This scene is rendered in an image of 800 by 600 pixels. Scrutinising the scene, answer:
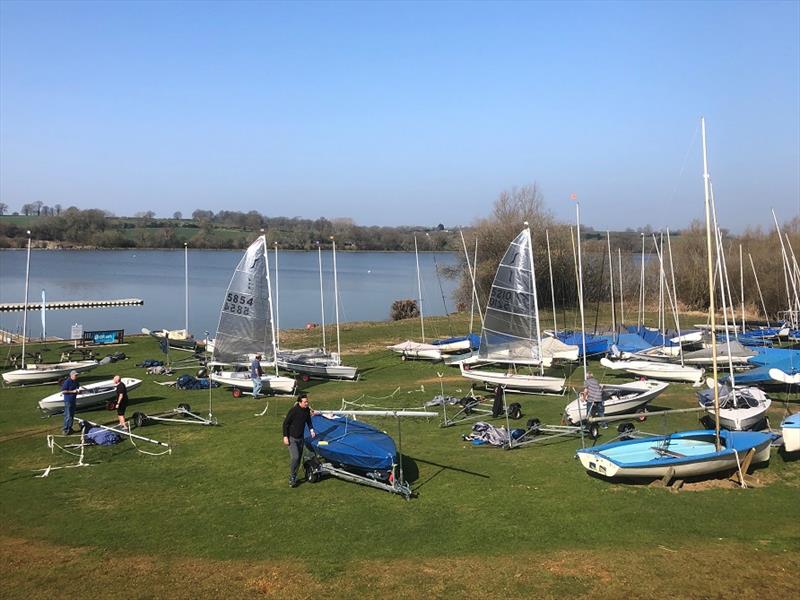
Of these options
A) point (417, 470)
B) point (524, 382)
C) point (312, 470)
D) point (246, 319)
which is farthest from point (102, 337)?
point (417, 470)

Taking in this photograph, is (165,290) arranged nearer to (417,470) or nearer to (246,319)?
(246,319)

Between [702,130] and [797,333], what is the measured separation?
2748 cm

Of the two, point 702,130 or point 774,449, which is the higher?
point 702,130

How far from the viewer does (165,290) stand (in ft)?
289

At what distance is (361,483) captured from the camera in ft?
46.3

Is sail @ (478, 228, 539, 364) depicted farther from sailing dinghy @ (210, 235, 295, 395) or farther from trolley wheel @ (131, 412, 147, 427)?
trolley wheel @ (131, 412, 147, 427)

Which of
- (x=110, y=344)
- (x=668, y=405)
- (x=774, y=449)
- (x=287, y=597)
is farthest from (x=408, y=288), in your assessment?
(x=287, y=597)

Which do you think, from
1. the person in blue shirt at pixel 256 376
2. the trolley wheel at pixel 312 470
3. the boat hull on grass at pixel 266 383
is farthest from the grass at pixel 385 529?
the boat hull on grass at pixel 266 383

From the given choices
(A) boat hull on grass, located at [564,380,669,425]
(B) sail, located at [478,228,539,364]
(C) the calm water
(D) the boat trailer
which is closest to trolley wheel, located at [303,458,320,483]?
(D) the boat trailer

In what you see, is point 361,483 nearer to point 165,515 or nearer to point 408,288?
point 165,515

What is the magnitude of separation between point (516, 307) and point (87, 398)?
16.2 meters

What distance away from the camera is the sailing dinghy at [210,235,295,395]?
25906mm

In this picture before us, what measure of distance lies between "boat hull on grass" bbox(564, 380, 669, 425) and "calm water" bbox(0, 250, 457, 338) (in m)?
37.8

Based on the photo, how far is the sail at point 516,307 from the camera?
25.8 meters
